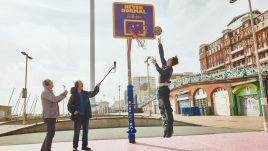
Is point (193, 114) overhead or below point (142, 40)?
below

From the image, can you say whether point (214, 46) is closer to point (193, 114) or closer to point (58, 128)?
point (193, 114)

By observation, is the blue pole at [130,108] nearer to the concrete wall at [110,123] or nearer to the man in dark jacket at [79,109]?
the man in dark jacket at [79,109]

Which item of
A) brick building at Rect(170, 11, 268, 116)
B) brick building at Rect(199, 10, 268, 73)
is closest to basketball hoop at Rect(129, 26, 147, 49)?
brick building at Rect(170, 11, 268, 116)

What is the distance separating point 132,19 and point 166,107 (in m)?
4.51

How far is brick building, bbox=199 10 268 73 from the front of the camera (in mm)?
56591

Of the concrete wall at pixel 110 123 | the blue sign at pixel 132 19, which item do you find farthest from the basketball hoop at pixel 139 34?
the concrete wall at pixel 110 123

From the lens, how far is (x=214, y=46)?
7944 centimetres

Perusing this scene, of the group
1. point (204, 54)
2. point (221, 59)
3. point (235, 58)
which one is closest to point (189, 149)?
point (235, 58)

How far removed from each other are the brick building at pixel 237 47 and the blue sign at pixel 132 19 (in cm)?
4587

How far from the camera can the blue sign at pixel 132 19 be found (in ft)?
29.5

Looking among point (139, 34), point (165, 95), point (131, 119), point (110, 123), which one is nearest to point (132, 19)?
point (139, 34)

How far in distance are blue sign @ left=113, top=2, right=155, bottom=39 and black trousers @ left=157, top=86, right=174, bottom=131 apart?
12.5 feet

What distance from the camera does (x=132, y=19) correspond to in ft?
30.4

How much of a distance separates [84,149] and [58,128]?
11.0 m
